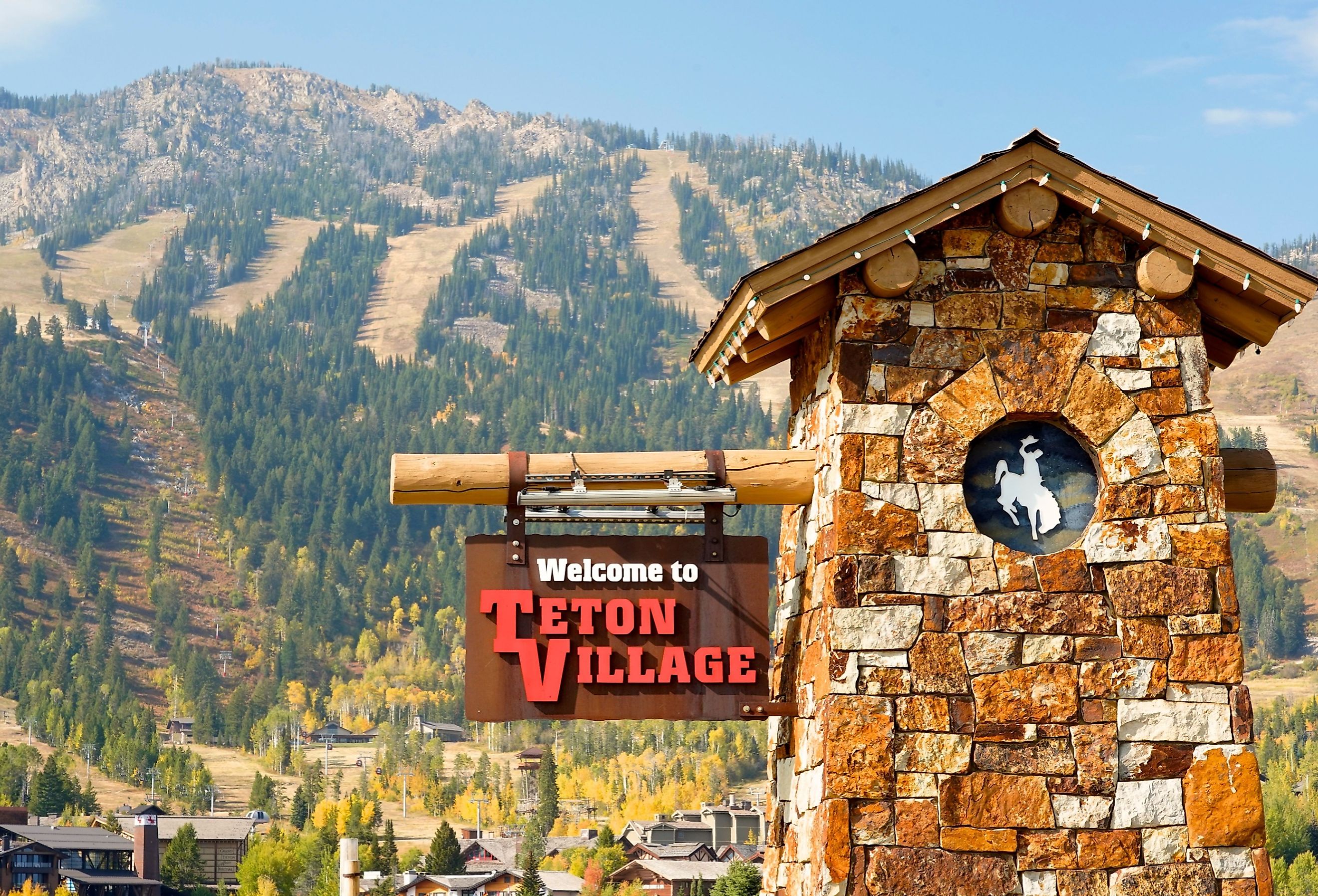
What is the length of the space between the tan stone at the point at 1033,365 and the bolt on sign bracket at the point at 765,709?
2.21 meters

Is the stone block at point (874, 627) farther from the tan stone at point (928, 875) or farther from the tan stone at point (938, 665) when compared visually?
the tan stone at point (928, 875)

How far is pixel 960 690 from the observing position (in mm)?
9719

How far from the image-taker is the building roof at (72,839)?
12369 cm

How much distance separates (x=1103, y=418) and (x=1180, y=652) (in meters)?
1.43

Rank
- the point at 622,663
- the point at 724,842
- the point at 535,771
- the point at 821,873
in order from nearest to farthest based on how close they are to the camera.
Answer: the point at 821,873, the point at 622,663, the point at 724,842, the point at 535,771

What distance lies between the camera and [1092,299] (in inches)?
407

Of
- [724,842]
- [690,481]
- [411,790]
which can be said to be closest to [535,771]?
[411,790]

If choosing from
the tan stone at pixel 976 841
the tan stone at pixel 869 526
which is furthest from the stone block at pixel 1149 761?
the tan stone at pixel 869 526

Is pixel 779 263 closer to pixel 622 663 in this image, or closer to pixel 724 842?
pixel 622 663

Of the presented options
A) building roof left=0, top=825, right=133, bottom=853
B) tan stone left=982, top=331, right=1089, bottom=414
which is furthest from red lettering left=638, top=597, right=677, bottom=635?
building roof left=0, top=825, right=133, bottom=853

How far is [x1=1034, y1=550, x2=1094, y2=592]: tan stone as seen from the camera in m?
9.91

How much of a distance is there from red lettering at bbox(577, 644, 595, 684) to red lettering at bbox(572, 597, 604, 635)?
0.38 feet

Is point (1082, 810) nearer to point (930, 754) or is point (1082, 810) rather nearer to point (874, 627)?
point (930, 754)

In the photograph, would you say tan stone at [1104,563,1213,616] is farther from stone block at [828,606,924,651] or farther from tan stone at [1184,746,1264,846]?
stone block at [828,606,924,651]
